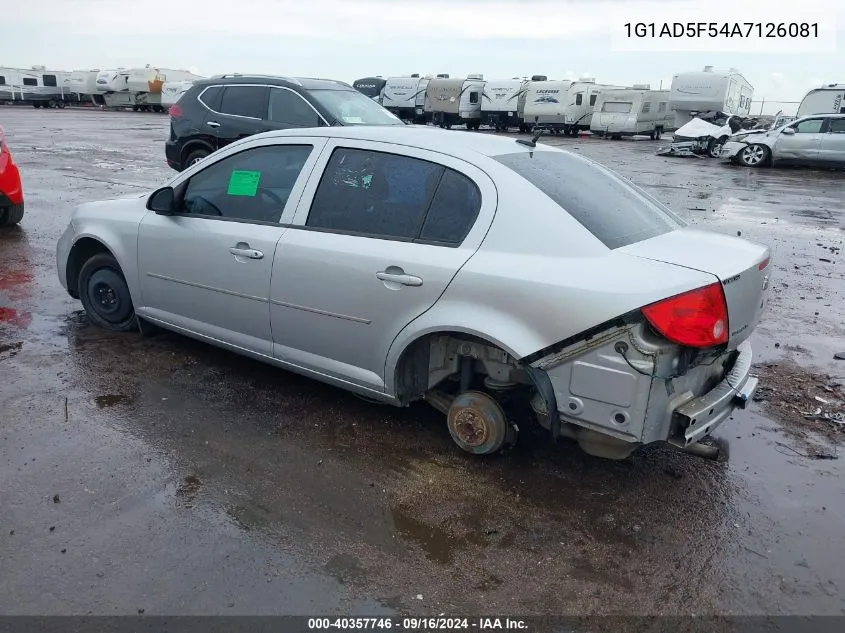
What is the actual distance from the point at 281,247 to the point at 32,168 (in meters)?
14.1

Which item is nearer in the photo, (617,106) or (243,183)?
(243,183)

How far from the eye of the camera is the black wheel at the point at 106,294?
16.9ft

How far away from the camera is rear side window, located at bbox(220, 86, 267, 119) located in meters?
10.6

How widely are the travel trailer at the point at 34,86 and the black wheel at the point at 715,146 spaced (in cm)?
4534

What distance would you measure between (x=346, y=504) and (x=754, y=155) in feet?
73.7

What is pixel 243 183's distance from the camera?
441 centimetres

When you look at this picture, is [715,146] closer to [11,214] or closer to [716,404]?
[11,214]

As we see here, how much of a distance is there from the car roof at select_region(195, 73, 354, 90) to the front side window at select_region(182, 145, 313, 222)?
6.33 m

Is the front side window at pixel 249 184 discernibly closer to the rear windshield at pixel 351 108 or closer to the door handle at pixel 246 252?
the door handle at pixel 246 252


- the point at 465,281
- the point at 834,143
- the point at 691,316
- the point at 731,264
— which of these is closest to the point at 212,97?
the point at 465,281

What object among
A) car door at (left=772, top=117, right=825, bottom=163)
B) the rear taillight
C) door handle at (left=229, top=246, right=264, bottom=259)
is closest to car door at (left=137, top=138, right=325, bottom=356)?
door handle at (left=229, top=246, right=264, bottom=259)

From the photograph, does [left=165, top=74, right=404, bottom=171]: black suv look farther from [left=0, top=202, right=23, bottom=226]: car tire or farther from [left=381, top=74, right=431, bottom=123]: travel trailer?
[left=381, top=74, right=431, bottom=123]: travel trailer

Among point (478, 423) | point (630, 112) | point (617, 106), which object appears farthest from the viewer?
point (617, 106)

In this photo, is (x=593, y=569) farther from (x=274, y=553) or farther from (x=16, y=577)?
(x=16, y=577)
